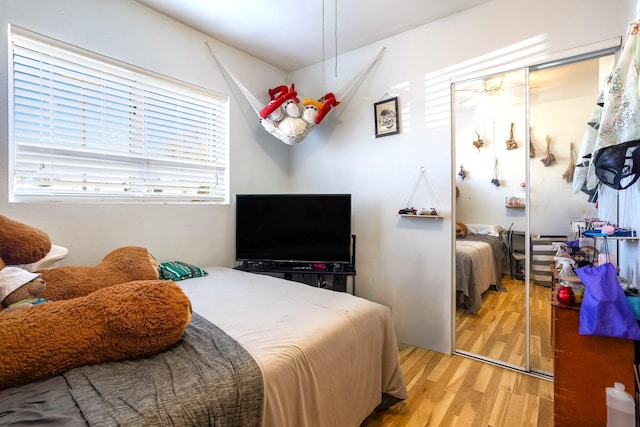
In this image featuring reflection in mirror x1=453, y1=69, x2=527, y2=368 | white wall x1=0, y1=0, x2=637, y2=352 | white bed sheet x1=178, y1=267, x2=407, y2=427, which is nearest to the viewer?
white bed sheet x1=178, y1=267, x2=407, y2=427

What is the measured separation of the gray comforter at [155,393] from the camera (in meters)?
0.76

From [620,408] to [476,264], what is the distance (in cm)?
118

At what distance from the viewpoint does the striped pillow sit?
6.84 ft

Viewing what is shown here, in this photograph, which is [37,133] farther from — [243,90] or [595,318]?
[595,318]

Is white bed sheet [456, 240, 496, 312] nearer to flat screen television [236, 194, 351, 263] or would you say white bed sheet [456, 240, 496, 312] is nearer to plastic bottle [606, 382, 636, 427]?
flat screen television [236, 194, 351, 263]

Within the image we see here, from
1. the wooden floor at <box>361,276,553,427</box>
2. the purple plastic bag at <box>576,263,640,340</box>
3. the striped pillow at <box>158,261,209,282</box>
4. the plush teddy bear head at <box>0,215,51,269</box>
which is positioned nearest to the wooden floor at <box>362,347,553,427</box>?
the wooden floor at <box>361,276,553,427</box>

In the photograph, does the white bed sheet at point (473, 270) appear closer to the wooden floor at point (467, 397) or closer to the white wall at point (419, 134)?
the white wall at point (419, 134)

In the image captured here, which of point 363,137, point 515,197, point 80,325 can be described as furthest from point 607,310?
point 363,137

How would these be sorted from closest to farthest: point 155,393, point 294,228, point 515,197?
point 155,393 < point 515,197 < point 294,228

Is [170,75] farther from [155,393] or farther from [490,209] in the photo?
[490,209]

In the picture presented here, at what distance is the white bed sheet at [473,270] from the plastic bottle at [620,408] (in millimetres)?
1064

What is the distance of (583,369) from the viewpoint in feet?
4.24

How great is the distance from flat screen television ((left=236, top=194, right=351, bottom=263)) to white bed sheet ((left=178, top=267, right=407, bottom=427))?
1.98ft

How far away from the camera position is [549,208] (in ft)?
6.45
